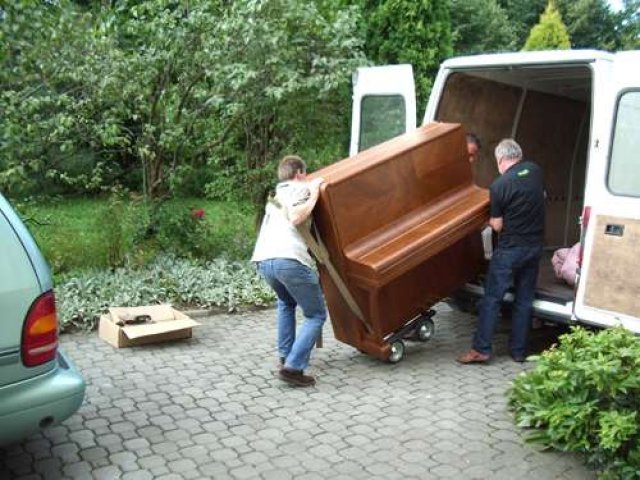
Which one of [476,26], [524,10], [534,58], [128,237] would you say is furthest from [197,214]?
[524,10]

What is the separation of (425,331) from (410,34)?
6.82 meters

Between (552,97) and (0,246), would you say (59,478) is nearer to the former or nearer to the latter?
(0,246)

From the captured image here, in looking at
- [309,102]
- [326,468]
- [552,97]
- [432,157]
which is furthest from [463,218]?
[309,102]

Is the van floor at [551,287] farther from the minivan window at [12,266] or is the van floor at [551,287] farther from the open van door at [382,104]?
the minivan window at [12,266]

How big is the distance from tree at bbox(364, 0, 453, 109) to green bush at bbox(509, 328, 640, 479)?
7748mm

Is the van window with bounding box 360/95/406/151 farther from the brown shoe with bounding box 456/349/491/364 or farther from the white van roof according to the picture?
the brown shoe with bounding box 456/349/491/364

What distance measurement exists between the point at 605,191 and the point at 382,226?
1.57m

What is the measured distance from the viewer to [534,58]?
5.43 meters

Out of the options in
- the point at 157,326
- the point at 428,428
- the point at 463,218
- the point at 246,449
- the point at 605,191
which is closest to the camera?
the point at 246,449

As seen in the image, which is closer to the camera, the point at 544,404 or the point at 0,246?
the point at 0,246

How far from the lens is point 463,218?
5430 millimetres

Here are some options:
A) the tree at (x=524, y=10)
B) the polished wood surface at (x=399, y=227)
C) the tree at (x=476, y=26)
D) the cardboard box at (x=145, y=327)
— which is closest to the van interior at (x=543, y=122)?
the polished wood surface at (x=399, y=227)

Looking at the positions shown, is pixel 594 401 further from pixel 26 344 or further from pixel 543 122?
pixel 543 122

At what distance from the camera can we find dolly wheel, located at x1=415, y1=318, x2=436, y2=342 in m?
5.89
